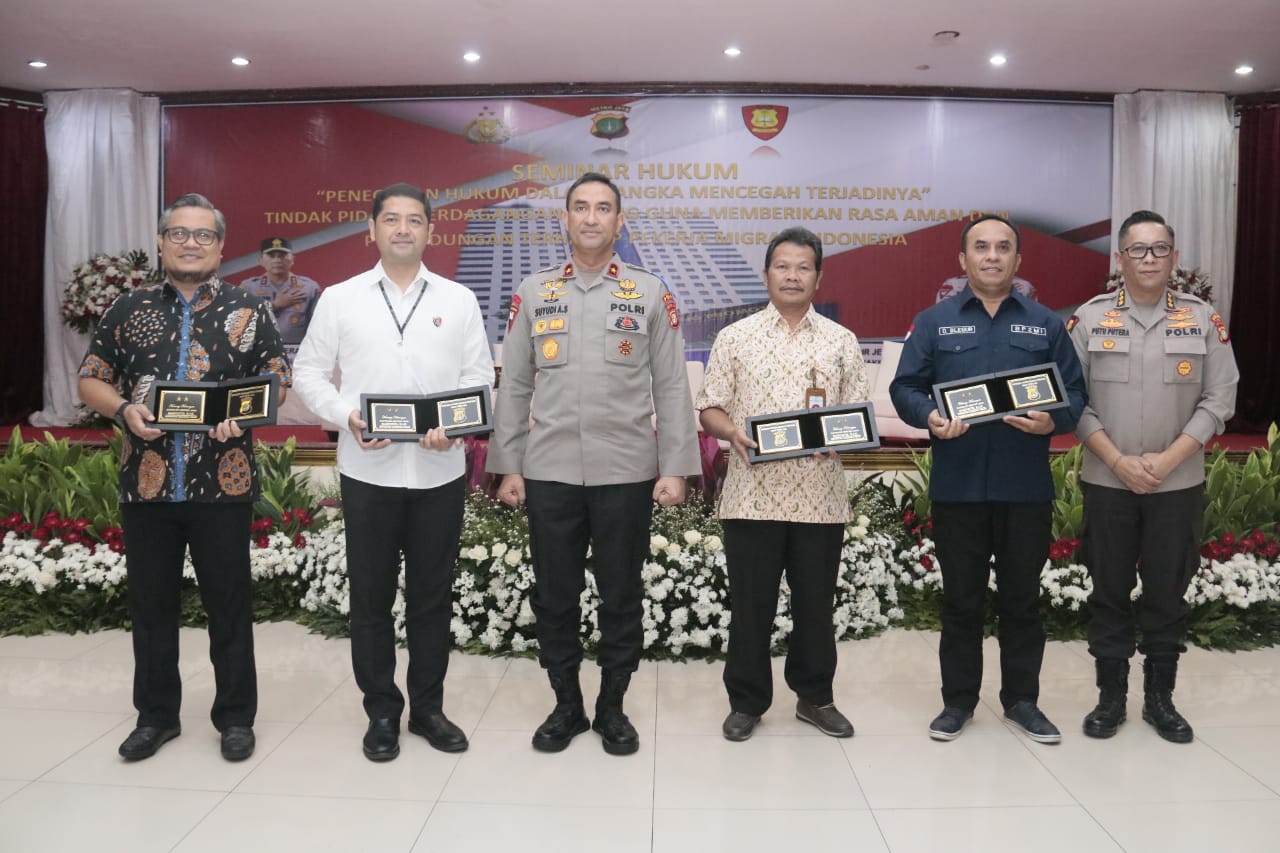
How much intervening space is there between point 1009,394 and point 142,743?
8.14 ft

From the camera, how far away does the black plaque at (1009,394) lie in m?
2.42

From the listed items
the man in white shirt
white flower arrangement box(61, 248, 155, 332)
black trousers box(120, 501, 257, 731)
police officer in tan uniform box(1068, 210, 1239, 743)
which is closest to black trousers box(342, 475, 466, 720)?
the man in white shirt

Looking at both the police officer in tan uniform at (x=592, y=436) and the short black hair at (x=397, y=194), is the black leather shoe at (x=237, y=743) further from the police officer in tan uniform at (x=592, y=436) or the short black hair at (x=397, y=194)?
the short black hair at (x=397, y=194)

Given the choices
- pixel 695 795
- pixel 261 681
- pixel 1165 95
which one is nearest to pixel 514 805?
pixel 695 795

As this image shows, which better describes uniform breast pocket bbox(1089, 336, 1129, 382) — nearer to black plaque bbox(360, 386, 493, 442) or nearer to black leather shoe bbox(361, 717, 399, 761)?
black plaque bbox(360, 386, 493, 442)

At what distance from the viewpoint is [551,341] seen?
253 cm

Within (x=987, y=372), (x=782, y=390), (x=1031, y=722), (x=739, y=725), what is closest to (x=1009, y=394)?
(x=987, y=372)

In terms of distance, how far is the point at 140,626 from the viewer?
97.7 inches

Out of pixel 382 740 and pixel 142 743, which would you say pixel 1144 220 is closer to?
pixel 382 740

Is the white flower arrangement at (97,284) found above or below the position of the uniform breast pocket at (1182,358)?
above

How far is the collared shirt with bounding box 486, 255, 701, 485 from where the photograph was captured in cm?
249

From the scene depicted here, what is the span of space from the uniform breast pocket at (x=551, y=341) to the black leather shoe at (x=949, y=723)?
4.86ft

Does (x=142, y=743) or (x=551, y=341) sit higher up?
(x=551, y=341)

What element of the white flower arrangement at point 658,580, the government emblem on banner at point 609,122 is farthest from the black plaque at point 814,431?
the government emblem on banner at point 609,122
